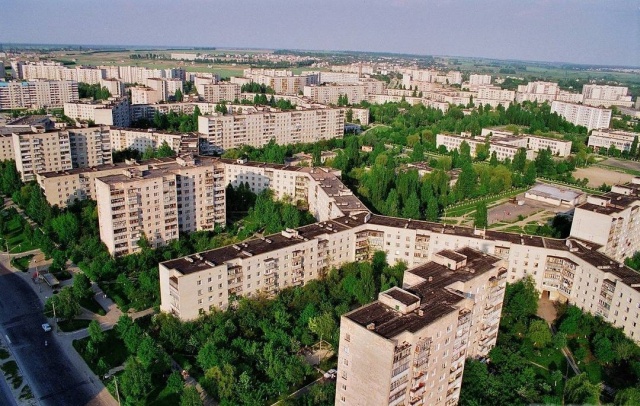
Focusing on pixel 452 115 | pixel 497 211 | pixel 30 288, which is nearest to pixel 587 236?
pixel 497 211

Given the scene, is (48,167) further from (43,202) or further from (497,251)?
(497,251)

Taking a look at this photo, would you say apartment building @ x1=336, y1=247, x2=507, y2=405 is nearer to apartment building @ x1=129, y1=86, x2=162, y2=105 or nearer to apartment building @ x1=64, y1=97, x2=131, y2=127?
apartment building @ x1=64, y1=97, x2=131, y2=127

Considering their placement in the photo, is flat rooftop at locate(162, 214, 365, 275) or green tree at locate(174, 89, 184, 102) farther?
green tree at locate(174, 89, 184, 102)

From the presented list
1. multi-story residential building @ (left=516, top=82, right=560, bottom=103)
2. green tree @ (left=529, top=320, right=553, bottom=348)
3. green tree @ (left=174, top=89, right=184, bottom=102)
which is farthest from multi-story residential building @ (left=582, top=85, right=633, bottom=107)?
green tree @ (left=529, top=320, right=553, bottom=348)

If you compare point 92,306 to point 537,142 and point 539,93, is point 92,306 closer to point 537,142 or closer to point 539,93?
point 537,142

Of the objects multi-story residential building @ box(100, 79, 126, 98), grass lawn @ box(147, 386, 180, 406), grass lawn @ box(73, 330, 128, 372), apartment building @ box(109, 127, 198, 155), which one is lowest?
grass lawn @ box(147, 386, 180, 406)

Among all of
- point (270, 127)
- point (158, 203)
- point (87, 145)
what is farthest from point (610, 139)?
point (87, 145)
